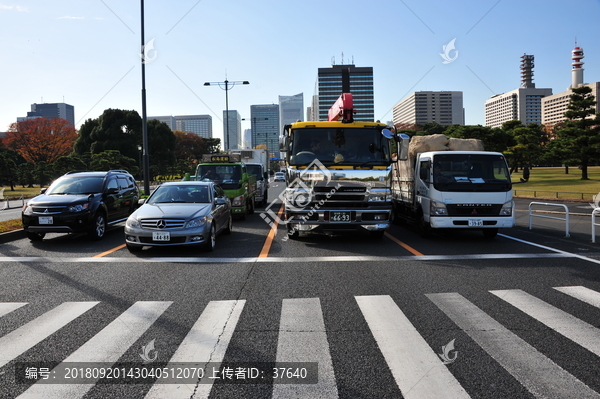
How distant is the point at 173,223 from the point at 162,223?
0.72ft

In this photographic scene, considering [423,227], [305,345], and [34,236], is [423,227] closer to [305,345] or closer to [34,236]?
[305,345]

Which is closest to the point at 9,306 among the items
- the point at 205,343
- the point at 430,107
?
the point at 205,343

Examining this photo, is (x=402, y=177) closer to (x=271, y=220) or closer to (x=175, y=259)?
(x=271, y=220)

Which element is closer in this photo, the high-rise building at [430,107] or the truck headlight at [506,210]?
the truck headlight at [506,210]

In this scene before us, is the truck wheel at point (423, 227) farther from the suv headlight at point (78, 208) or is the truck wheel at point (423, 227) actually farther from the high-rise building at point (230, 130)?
the high-rise building at point (230, 130)

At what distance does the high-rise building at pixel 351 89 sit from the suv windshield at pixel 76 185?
5850cm

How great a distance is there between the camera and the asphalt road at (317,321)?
3.40 m

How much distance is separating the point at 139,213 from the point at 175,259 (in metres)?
1.42

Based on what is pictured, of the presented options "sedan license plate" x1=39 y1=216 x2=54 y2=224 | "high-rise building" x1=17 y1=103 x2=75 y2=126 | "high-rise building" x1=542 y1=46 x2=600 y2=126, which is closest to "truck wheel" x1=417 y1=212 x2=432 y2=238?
"sedan license plate" x1=39 y1=216 x2=54 y2=224

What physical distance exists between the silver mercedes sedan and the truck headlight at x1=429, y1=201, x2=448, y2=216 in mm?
5111

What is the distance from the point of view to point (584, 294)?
5.88m

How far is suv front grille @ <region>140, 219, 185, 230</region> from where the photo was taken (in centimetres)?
893

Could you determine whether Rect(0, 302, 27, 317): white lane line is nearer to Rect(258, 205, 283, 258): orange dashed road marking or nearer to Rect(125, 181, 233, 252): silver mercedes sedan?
Rect(125, 181, 233, 252): silver mercedes sedan

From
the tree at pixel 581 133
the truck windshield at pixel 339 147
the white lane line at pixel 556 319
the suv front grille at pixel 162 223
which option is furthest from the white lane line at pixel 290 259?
the tree at pixel 581 133
